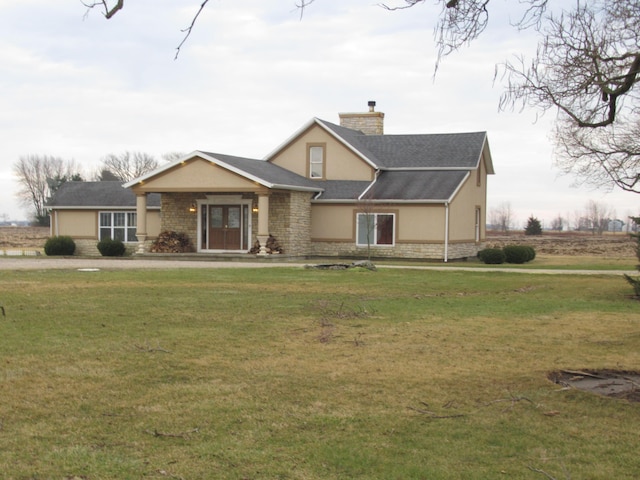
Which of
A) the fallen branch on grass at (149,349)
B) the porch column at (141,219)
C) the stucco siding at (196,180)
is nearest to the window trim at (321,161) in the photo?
the stucco siding at (196,180)

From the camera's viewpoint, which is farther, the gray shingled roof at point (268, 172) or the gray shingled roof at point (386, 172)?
the gray shingled roof at point (386, 172)

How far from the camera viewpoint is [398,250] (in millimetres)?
31047

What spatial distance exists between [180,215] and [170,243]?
152 cm

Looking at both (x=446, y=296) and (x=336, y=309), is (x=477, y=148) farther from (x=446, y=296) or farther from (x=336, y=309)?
A: (x=336, y=309)

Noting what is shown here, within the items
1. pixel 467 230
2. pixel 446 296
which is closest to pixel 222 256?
pixel 467 230

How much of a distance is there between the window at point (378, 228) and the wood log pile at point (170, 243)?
754 cm

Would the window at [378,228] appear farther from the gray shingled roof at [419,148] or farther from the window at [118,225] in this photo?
the window at [118,225]

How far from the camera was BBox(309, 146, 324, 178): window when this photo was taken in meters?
33.8

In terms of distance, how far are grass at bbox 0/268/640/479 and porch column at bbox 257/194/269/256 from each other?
48.5 ft

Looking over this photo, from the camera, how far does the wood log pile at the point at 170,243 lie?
104ft

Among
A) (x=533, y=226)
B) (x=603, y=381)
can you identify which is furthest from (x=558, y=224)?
(x=603, y=381)

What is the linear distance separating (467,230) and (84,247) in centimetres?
1853

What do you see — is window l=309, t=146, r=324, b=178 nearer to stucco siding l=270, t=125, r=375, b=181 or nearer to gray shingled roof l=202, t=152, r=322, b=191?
stucco siding l=270, t=125, r=375, b=181

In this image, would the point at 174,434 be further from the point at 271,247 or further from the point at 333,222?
the point at 333,222
